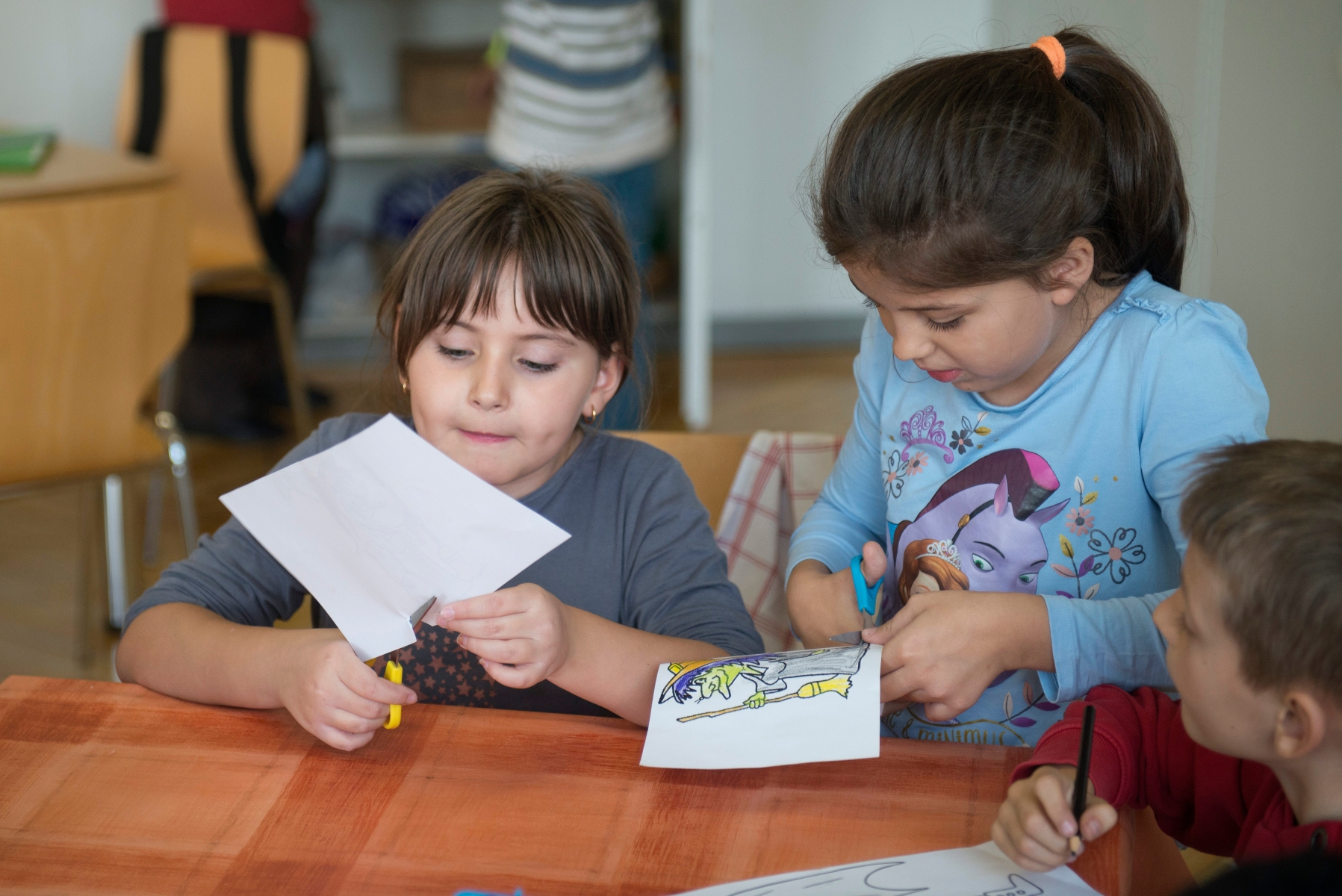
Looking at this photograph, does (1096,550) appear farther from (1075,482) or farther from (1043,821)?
(1043,821)

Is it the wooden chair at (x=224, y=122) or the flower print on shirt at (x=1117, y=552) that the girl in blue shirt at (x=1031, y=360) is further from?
the wooden chair at (x=224, y=122)

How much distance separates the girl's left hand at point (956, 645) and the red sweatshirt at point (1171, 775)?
2.4 inches

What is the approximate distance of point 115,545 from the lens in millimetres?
2137

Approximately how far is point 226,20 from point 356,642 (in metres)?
2.62

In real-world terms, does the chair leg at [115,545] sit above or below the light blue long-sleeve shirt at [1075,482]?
below

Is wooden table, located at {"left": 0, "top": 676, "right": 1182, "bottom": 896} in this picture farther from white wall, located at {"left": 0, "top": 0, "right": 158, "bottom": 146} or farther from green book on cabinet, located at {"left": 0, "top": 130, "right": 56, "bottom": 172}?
white wall, located at {"left": 0, "top": 0, "right": 158, "bottom": 146}

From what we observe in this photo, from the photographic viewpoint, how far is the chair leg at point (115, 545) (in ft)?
6.91

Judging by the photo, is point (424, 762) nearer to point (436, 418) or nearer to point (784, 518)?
point (436, 418)

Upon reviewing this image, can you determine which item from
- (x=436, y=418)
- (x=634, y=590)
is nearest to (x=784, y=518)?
(x=634, y=590)

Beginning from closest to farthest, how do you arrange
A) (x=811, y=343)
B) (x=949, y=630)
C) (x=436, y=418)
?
(x=949, y=630) → (x=436, y=418) → (x=811, y=343)

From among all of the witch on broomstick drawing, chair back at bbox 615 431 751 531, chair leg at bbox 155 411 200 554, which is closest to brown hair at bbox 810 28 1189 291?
the witch on broomstick drawing

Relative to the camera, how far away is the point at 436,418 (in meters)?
0.98

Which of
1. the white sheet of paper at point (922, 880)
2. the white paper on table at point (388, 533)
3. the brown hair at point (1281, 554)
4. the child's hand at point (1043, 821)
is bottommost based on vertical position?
the white sheet of paper at point (922, 880)

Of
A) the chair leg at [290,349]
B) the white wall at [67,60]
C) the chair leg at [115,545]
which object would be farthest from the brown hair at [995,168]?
the white wall at [67,60]
